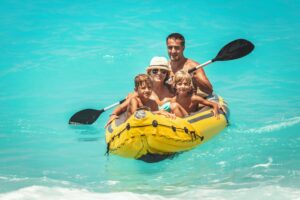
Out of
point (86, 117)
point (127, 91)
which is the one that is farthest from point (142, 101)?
point (127, 91)

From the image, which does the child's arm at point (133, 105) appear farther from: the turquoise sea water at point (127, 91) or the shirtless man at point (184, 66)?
the shirtless man at point (184, 66)

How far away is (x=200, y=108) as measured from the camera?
251 inches

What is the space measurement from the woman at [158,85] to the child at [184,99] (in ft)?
0.45

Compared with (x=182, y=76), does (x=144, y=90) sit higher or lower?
lower

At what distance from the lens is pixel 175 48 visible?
6832 millimetres

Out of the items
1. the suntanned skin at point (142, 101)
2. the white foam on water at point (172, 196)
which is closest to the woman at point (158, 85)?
the suntanned skin at point (142, 101)

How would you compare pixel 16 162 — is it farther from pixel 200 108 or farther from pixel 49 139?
pixel 200 108

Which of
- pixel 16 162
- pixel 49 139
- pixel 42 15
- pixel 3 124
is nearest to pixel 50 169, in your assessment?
pixel 16 162

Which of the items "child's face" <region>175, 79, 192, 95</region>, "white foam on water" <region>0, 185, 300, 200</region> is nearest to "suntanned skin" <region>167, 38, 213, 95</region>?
"child's face" <region>175, 79, 192, 95</region>

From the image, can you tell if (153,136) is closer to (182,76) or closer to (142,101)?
(142,101)

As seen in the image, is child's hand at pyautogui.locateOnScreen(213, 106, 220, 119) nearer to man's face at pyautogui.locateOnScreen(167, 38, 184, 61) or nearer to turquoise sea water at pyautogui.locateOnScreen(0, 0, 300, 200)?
turquoise sea water at pyautogui.locateOnScreen(0, 0, 300, 200)

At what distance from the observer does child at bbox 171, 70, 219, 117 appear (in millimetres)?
5977

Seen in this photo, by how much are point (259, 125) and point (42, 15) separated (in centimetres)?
754

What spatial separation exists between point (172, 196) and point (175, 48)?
8.05 feet
